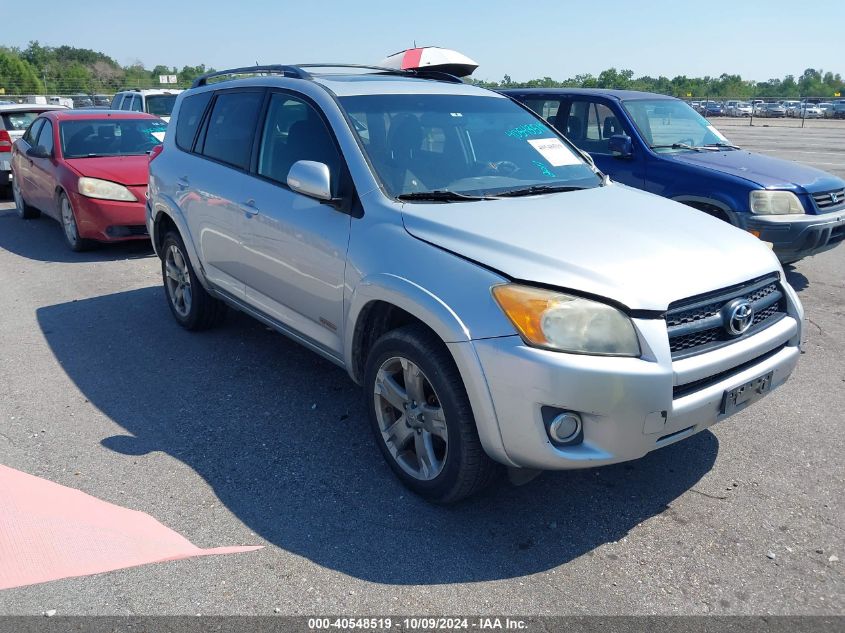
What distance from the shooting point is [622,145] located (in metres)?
7.22

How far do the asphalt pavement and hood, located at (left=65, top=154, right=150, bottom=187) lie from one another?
366cm

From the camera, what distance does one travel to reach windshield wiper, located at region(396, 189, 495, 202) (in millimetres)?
3658

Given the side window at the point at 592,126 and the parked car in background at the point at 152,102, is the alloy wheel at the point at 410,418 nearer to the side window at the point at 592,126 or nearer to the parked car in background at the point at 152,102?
the side window at the point at 592,126

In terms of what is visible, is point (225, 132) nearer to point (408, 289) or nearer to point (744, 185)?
point (408, 289)

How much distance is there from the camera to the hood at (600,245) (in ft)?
9.77

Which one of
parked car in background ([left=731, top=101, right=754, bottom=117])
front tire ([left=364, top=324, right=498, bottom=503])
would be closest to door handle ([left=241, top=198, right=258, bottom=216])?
front tire ([left=364, top=324, right=498, bottom=503])

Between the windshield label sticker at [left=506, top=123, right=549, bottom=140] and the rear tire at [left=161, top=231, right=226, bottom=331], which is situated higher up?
the windshield label sticker at [left=506, top=123, right=549, bottom=140]

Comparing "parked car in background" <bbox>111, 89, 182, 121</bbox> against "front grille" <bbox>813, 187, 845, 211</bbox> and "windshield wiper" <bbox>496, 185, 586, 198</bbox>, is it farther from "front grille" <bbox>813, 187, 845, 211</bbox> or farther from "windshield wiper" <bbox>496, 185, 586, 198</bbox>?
"windshield wiper" <bbox>496, 185, 586, 198</bbox>

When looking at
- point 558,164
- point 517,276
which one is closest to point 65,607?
point 517,276

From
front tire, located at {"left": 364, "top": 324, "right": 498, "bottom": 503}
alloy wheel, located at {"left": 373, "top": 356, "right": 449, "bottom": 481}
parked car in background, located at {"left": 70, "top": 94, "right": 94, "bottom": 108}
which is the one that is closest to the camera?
front tire, located at {"left": 364, "top": 324, "right": 498, "bottom": 503}

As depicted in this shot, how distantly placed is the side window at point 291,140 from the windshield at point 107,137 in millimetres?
5342

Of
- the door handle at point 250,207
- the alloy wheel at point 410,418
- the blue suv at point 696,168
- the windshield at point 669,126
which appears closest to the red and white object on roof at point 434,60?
the blue suv at point 696,168

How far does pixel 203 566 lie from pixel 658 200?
9.80 ft

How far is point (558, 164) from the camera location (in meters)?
4.41
